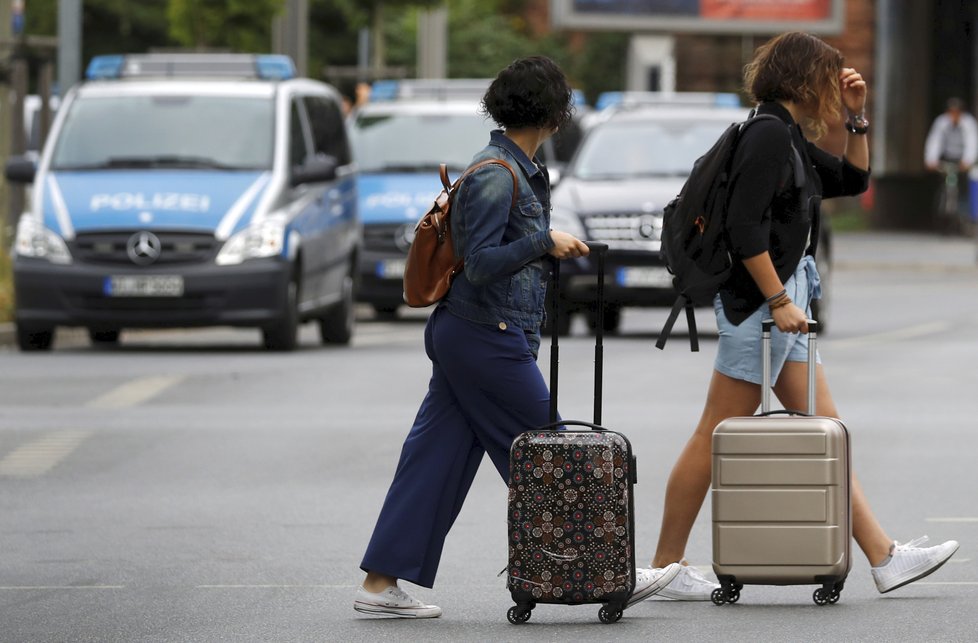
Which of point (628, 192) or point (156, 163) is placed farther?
point (628, 192)

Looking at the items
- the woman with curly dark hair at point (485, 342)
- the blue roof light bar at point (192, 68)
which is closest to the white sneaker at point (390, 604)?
the woman with curly dark hair at point (485, 342)

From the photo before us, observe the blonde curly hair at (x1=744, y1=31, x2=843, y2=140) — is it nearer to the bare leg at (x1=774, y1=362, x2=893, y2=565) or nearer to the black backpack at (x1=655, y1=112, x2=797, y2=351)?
the black backpack at (x1=655, y1=112, x2=797, y2=351)

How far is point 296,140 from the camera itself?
1766 centimetres

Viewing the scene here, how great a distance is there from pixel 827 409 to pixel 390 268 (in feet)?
45.3

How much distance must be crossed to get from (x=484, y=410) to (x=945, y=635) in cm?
140

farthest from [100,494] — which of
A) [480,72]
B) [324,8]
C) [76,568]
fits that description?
[480,72]

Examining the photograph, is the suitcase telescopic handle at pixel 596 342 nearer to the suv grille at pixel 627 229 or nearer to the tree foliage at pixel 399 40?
the suv grille at pixel 627 229

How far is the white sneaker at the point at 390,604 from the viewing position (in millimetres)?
6938

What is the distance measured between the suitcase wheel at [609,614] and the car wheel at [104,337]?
12.1 m

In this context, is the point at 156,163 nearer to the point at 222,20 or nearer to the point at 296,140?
the point at 296,140

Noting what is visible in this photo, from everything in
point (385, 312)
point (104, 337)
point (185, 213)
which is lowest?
point (385, 312)

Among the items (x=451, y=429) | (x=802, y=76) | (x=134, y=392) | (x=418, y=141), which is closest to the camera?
(x=451, y=429)

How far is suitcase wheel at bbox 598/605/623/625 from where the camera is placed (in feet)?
22.1

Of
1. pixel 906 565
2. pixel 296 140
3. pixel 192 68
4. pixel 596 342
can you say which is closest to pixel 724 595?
pixel 906 565
